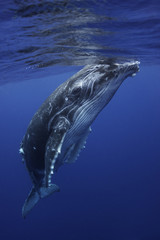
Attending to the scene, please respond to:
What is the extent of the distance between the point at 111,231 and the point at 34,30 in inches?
1075

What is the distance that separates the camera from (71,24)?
32.3 feet

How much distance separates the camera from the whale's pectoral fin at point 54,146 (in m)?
5.52

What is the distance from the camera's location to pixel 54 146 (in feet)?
18.3

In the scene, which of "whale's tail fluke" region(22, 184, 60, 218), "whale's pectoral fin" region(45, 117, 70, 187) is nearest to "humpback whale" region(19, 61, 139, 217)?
"whale's pectoral fin" region(45, 117, 70, 187)

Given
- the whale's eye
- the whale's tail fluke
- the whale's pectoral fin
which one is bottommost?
the whale's tail fluke

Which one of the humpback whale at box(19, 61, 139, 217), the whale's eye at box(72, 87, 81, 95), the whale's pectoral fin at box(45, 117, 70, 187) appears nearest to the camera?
the whale's pectoral fin at box(45, 117, 70, 187)

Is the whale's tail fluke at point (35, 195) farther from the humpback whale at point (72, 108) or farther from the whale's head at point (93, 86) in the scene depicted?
the whale's head at point (93, 86)

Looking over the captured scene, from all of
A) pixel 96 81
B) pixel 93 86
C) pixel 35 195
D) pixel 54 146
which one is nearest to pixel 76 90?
pixel 93 86

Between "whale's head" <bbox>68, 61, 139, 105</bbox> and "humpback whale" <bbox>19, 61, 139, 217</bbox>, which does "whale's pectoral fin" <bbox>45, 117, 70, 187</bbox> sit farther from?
"whale's head" <bbox>68, 61, 139, 105</bbox>

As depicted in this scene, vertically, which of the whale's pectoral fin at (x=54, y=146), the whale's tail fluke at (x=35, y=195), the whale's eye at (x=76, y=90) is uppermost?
the whale's eye at (x=76, y=90)

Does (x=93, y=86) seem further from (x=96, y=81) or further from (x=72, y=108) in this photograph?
(x=72, y=108)

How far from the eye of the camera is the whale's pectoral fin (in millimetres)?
5516

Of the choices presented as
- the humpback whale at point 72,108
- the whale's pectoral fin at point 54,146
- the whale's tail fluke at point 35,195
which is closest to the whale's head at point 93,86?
the humpback whale at point 72,108

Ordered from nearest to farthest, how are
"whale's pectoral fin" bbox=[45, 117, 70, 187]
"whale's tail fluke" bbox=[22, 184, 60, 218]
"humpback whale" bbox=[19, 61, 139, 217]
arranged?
"whale's pectoral fin" bbox=[45, 117, 70, 187], "humpback whale" bbox=[19, 61, 139, 217], "whale's tail fluke" bbox=[22, 184, 60, 218]
